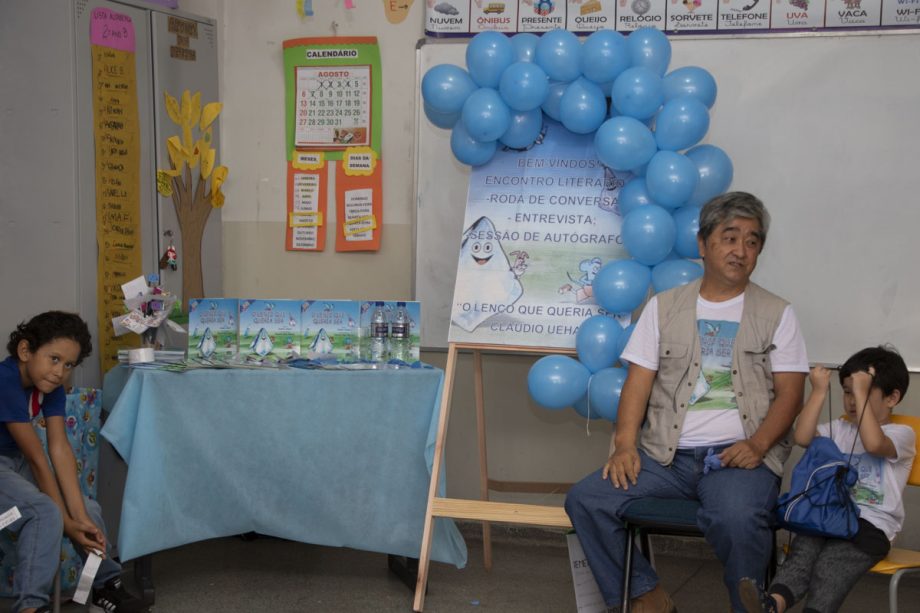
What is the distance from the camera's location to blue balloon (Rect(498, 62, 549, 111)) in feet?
9.93

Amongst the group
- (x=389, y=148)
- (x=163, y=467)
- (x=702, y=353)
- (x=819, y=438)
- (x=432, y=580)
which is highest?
(x=389, y=148)

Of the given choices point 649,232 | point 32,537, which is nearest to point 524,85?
point 649,232

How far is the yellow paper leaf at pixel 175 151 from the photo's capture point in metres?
3.88

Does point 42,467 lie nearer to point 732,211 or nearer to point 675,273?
point 675,273

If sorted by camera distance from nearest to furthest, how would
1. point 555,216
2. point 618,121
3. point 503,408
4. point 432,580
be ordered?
point 618,121, point 555,216, point 432,580, point 503,408

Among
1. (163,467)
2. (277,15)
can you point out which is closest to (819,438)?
(163,467)

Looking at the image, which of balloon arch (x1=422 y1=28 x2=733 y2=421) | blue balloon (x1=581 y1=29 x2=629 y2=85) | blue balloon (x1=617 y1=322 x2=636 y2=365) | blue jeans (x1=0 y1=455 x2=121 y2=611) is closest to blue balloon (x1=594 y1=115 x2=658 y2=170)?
balloon arch (x1=422 y1=28 x2=733 y2=421)

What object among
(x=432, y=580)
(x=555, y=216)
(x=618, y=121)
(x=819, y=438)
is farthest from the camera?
(x=432, y=580)

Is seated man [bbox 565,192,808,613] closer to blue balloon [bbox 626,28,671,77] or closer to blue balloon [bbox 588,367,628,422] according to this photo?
blue balloon [bbox 588,367,628,422]

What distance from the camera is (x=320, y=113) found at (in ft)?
13.6

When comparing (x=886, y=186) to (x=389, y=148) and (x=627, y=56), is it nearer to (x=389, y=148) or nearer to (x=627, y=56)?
(x=627, y=56)

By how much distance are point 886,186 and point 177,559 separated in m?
3.00

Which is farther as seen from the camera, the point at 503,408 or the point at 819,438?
the point at 503,408

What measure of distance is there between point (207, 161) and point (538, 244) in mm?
1593
